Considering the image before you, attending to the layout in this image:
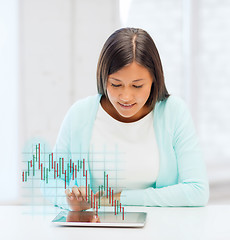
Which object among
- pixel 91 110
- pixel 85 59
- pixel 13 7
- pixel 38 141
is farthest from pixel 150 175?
pixel 13 7

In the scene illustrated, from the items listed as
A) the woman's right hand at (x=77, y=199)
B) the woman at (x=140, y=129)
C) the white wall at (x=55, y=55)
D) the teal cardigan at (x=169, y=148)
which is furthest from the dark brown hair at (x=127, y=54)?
the white wall at (x=55, y=55)

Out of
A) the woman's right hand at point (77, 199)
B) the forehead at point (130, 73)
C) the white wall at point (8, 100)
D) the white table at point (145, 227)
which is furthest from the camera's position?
the white wall at point (8, 100)

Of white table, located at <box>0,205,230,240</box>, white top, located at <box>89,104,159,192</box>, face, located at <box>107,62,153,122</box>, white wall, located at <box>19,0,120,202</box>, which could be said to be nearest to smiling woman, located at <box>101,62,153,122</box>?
face, located at <box>107,62,153,122</box>

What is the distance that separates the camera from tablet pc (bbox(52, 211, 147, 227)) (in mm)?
939

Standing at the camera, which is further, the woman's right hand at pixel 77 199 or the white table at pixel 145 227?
the woman's right hand at pixel 77 199

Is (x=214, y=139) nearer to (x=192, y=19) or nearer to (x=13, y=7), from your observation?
(x=192, y=19)

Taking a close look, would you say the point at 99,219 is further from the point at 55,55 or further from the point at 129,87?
the point at 55,55

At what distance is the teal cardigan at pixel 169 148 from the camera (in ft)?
3.84

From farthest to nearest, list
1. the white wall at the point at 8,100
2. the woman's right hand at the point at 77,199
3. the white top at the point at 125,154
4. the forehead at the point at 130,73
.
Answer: the white wall at the point at 8,100, the white top at the point at 125,154, the forehead at the point at 130,73, the woman's right hand at the point at 77,199

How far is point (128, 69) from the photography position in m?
1.13

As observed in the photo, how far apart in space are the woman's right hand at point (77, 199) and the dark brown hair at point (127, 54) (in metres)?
0.35

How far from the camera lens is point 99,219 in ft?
3.18

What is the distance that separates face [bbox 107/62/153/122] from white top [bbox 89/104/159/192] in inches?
5.0

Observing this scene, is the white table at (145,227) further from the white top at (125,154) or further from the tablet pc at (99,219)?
the white top at (125,154)
